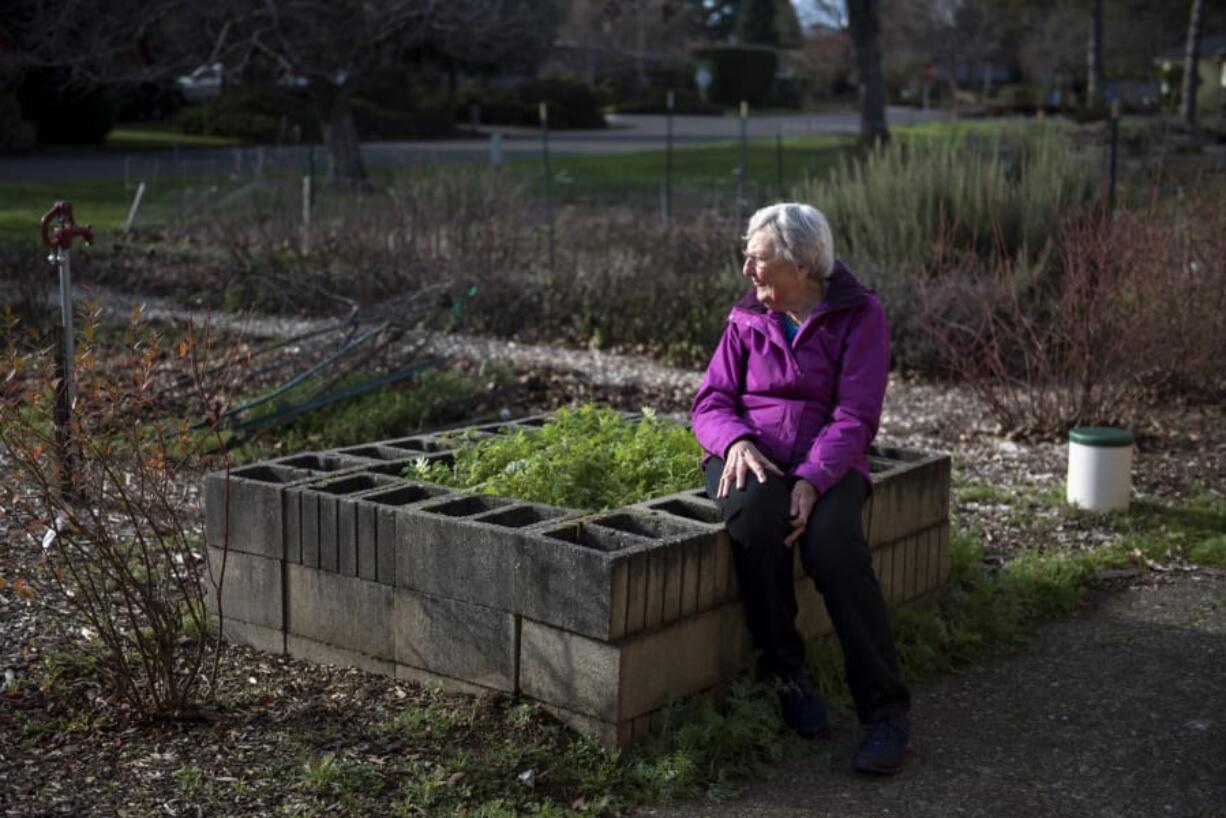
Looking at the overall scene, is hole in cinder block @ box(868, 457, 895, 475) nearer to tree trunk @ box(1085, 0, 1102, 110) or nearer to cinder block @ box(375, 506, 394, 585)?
cinder block @ box(375, 506, 394, 585)

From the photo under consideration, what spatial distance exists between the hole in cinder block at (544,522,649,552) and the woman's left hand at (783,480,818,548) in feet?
1.43

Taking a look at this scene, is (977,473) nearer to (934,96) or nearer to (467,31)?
(467,31)

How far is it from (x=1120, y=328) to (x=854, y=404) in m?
4.27

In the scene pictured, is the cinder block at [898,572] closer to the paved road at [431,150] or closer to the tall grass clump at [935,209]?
the tall grass clump at [935,209]

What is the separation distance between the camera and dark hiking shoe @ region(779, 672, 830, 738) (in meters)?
4.44

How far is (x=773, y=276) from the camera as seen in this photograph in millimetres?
4695

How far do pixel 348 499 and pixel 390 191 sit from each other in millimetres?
9271

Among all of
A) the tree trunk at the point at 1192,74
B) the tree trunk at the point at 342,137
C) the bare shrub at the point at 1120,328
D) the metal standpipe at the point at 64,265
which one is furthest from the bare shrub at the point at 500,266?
the tree trunk at the point at 1192,74

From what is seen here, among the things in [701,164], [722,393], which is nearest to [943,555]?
[722,393]

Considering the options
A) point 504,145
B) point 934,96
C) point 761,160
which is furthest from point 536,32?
point 934,96

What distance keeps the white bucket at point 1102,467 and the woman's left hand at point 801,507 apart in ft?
9.51

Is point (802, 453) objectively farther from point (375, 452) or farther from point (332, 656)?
point (375, 452)

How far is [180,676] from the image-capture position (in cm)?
436

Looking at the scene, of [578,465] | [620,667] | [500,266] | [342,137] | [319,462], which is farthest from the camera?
[342,137]
